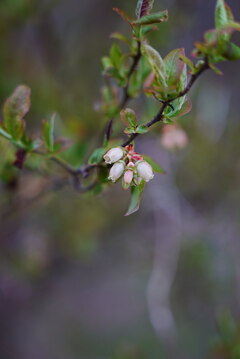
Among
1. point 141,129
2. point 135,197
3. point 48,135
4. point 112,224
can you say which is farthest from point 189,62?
point 112,224

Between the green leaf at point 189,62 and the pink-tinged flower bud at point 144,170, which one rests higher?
the green leaf at point 189,62

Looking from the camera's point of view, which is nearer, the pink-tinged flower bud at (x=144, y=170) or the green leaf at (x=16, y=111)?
the pink-tinged flower bud at (x=144, y=170)

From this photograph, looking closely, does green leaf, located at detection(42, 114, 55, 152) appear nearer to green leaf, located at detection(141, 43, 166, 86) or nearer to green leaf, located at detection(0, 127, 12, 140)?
green leaf, located at detection(0, 127, 12, 140)

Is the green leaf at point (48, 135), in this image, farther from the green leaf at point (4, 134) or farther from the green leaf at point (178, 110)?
the green leaf at point (178, 110)

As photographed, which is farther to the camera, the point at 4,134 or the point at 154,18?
the point at 4,134

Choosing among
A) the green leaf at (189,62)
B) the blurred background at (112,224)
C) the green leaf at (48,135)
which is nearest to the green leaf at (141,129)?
the green leaf at (189,62)

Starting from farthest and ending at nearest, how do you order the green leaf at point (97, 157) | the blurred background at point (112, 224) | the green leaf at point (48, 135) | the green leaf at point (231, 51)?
the blurred background at point (112, 224)
the green leaf at point (48, 135)
the green leaf at point (97, 157)
the green leaf at point (231, 51)

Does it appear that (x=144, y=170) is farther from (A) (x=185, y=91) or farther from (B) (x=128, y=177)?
(A) (x=185, y=91)
